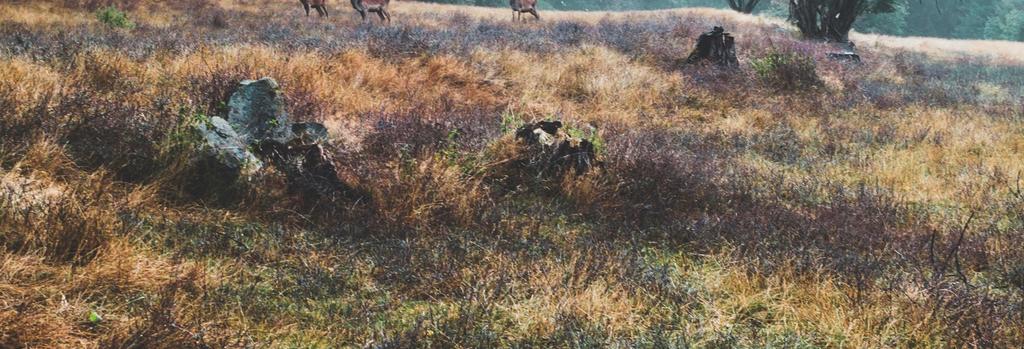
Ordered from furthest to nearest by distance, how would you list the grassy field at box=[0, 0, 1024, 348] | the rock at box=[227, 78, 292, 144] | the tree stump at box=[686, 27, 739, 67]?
the tree stump at box=[686, 27, 739, 67], the rock at box=[227, 78, 292, 144], the grassy field at box=[0, 0, 1024, 348]

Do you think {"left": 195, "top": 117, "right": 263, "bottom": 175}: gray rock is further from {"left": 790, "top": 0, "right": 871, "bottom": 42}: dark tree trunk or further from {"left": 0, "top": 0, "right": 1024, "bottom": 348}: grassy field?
{"left": 790, "top": 0, "right": 871, "bottom": 42}: dark tree trunk

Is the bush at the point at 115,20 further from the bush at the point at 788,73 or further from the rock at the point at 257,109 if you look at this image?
the bush at the point at 788,73

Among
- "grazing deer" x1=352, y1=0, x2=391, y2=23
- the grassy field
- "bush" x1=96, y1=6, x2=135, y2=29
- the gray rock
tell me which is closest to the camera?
the grassy field

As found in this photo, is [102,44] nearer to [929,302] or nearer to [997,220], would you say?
[929,302]

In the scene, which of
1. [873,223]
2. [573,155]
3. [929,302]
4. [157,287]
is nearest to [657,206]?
[573,155]

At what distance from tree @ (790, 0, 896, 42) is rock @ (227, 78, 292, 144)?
808 inches

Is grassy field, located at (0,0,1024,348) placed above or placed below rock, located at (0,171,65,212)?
below

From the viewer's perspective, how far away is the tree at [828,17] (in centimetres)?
2084

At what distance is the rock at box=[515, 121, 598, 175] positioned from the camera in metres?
5.09

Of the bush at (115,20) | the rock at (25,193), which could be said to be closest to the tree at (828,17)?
the bush at (115,20)

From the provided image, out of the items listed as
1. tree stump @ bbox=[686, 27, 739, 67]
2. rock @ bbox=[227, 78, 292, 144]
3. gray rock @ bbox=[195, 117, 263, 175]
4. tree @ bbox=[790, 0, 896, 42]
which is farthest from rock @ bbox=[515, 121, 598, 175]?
tree @ bbox=[790, 0, 896, 42]

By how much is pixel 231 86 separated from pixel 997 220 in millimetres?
6623

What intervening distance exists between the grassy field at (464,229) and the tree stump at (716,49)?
4.37m

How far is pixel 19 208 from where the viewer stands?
10.4 ft
